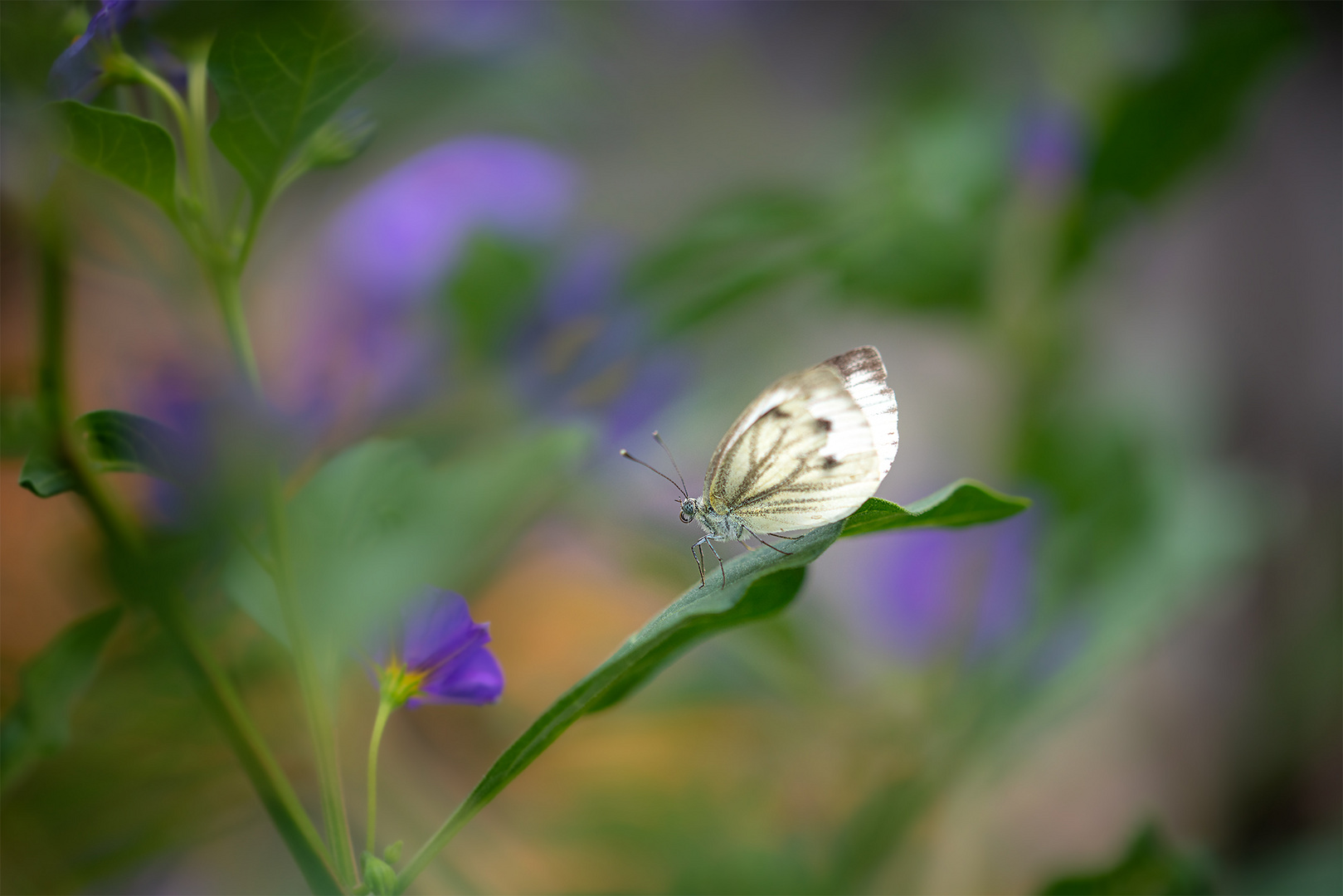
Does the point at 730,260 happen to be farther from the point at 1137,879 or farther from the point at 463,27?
the point at 1137,879

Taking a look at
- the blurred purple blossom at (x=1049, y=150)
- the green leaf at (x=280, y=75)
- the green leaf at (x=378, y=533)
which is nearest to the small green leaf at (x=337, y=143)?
the green leaf at (x=280, y=75)

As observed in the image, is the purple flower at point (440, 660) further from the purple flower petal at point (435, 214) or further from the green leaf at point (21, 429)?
the purple flower petal at point (435, 214)

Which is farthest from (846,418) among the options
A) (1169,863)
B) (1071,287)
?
(1071,287)

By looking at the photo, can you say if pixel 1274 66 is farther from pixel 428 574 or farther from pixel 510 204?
pixel 428 574

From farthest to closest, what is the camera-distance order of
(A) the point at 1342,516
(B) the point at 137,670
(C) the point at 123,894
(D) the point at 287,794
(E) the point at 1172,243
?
(E) the point at 1172,243, (A) the point at 1342,516, (C) the point at 123,894, (B) the point at 137,670, (D) the point at 287,794

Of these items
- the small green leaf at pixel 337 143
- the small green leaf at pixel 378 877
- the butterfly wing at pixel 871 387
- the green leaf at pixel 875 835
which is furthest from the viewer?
the green leaf at pixel 875 835

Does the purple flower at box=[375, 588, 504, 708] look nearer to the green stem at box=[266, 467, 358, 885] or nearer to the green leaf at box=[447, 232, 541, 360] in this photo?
the green stem at box=[266, 467, 358, 885]
